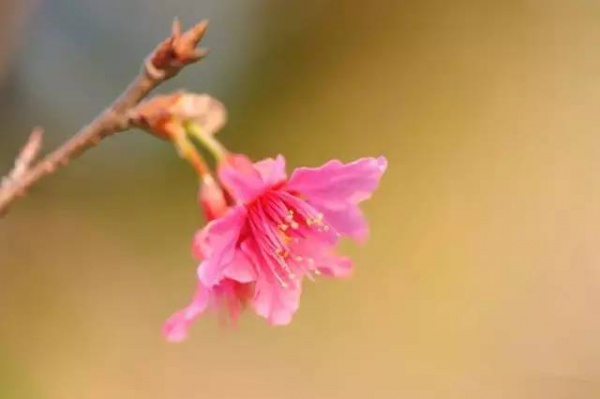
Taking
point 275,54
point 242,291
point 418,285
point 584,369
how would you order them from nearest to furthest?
point 242,291 → point 584,369 → point 418,285 → point 275,54

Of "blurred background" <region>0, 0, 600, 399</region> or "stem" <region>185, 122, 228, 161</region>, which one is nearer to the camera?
"stem" <region>185, 122, 228, 161</region>

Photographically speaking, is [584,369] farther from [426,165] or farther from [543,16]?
[543,16]

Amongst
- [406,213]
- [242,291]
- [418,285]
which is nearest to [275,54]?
[406,213]

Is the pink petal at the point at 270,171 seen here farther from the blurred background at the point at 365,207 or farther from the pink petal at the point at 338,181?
the blurred background at the point at 365,207

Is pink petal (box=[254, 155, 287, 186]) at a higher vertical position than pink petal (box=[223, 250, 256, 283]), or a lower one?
higher

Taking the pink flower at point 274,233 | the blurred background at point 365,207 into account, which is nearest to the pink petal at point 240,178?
the pink flower at point 274,233

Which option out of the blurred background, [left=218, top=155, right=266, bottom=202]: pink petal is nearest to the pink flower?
[left=218, top=155, right=266, bottom=202]: pink petal

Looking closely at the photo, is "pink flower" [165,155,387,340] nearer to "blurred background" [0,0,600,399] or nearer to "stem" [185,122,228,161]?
"stem" [185,122,228,161]
